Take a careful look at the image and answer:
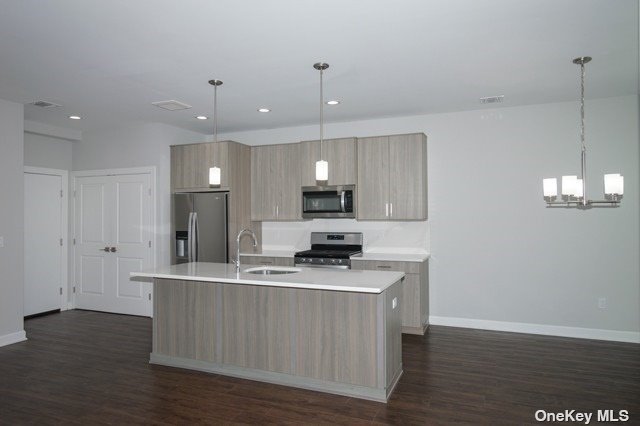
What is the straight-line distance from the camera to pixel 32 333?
198 inches

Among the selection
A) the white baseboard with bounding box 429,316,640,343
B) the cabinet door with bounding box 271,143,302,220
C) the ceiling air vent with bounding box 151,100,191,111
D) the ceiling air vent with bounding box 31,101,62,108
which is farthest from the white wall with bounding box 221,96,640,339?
the ceiling air vent with bounding box 31,101,62,108

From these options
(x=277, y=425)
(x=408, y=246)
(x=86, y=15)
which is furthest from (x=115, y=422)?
(x=408, y=246)

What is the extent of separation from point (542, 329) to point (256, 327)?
337cm

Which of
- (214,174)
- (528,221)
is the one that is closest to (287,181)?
(214,174)

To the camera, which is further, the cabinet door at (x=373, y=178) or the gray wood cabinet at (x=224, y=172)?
the gray wood cabinet at (x=224, y=172)

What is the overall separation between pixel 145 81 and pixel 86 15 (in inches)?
51.7

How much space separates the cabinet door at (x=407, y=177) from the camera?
5113mm

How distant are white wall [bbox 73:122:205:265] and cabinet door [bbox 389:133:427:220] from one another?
3065 millimetres

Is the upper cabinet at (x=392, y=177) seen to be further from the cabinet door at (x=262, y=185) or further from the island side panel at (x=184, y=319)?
the island side panel at (x=184, y=319)

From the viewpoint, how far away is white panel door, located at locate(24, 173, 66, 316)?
19.1ft

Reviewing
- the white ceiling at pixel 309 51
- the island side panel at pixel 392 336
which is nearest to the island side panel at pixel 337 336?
the island side panel at pixel 392 336

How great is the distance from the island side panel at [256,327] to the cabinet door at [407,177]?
2261 millimetres

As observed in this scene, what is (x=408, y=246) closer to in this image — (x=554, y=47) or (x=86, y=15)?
(x=554, y=47)

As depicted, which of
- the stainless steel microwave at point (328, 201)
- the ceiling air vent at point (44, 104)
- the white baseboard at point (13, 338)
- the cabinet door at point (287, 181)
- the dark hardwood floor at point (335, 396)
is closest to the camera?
the dark hardwood floor at point (335, 396)
